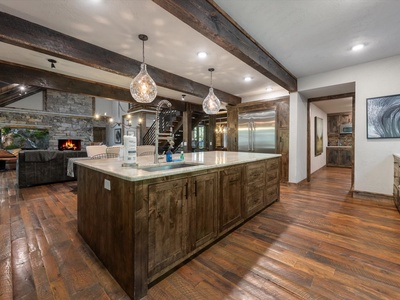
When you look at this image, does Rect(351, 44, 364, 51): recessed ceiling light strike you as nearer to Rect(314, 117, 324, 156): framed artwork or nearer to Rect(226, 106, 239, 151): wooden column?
Rect(226, 106, 239, 151): wooden column

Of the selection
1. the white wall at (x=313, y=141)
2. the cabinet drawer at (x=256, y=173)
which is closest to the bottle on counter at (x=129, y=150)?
the cabinet drawer at (x=256, y=173)

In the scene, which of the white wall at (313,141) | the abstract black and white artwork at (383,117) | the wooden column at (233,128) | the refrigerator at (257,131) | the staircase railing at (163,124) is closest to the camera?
the abstract black and white artwork at (383,117)

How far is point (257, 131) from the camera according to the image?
219 inches

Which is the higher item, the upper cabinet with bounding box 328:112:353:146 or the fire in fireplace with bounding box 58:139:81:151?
the upper cabinet with bounding box 328:112:353:146

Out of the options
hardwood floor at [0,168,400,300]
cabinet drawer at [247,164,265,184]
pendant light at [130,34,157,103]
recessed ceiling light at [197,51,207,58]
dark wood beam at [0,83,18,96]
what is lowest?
hardwood floor at [0,168,400,300]

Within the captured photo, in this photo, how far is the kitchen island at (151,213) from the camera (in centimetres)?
138

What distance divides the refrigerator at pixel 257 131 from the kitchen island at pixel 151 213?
3.27 meters

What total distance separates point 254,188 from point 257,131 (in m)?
3.09

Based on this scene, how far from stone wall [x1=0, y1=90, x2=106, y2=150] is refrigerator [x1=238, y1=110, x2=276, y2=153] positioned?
9.07 meters

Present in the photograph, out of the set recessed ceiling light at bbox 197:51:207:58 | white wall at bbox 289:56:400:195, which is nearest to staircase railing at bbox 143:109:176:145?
recessed ceiling light at bbox 197:51:207:58

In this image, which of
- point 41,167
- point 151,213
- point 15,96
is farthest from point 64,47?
point 15,96

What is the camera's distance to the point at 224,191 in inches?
86.4

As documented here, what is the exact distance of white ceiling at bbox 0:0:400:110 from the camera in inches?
82.0

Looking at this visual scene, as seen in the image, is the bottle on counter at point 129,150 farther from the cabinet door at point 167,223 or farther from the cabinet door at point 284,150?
the cabinet door at point 284,150
